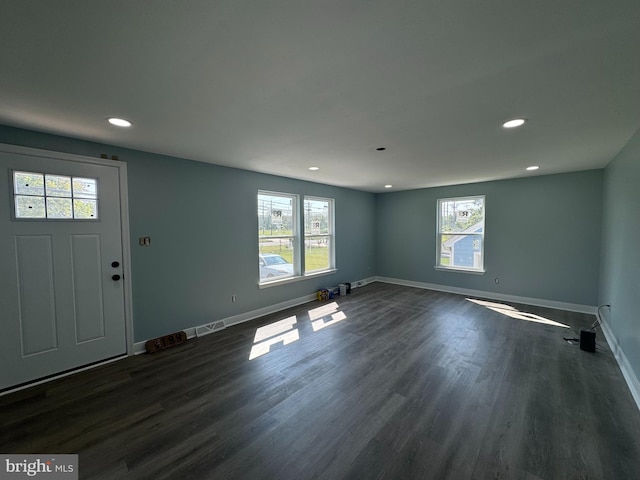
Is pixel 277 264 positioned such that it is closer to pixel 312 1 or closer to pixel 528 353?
pixel 528 353

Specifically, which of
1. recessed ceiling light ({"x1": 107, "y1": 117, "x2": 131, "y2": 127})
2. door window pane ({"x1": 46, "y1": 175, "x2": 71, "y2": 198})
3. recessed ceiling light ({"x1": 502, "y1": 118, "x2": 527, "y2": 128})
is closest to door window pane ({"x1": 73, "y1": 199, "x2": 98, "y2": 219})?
door window pane ({"x1": 46, "y1": 175, "x2": 71, "y2": 198})

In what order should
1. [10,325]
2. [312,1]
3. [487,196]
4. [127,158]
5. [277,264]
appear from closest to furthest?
[312,1] < [10,325] < [127,158] < [277,264] < [487,196]

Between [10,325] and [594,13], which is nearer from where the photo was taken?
[594,13]

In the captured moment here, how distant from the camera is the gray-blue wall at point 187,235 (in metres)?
3.17

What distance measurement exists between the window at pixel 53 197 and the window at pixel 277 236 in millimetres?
2248

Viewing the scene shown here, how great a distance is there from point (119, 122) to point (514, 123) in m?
3.54

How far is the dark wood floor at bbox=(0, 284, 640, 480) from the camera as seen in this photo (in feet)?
5.48

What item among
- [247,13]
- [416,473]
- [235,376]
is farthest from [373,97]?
[235,376]

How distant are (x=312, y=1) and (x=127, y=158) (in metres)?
3.02

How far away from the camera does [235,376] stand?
105 inches

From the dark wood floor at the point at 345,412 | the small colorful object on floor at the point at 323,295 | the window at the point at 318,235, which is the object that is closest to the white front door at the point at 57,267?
the dark wood floor at the point at 345,412

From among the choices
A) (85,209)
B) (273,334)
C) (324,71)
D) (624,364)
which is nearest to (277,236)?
(273,334)

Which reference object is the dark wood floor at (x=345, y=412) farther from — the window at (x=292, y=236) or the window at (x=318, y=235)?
the window at (x=318, y=235)

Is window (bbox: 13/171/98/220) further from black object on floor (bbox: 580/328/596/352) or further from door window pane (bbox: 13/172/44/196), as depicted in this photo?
black object on floor (bbox: 580/328/596/352)
